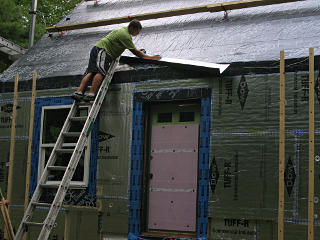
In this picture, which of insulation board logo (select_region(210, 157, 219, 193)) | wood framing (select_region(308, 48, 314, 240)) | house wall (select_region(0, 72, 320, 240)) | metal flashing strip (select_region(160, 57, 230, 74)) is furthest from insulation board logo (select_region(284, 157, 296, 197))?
metal flashing strip (select_region(160, 57, 230, 74))

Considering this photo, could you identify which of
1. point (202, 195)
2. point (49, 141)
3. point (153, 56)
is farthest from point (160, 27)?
point (202, 195)

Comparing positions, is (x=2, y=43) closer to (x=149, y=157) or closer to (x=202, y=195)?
(x=149, y=157)

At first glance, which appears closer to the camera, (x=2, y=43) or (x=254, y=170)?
(x=254, y=170)

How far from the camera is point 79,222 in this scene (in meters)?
6.53

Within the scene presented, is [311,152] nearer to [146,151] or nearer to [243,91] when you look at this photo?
[243,91]

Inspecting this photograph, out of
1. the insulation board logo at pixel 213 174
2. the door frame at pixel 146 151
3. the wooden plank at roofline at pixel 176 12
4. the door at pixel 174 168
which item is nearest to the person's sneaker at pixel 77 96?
the door frame at pixel 146 151

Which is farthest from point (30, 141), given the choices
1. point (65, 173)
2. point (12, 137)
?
point (65, 173)

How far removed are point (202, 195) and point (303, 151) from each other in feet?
4.41

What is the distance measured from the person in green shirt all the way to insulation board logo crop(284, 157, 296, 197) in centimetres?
228

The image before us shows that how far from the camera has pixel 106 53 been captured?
630cm

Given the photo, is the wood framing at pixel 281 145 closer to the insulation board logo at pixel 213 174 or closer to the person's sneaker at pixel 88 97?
the insulation board logo at pixel 213 174

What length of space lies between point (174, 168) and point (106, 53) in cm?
184

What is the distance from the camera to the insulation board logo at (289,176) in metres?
5.19

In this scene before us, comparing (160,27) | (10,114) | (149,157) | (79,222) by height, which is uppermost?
(160,27)
